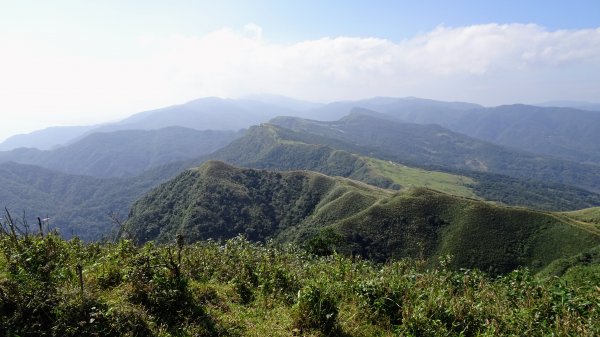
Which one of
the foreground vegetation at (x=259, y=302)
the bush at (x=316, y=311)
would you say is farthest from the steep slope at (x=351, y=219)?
the bush at (x=316, y=311)

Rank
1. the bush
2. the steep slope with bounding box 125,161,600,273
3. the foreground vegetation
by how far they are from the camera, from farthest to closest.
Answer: the steep slope with bounding box 125,161,600,273 < the bush < the foreground vegetation

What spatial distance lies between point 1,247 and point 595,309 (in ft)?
41.2

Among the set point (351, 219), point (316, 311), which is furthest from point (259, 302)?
point (351, 219)

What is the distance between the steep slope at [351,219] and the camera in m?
85.2

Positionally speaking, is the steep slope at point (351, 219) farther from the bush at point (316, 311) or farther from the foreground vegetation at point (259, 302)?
the bush at point (316, 311)

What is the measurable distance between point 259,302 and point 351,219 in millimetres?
98461

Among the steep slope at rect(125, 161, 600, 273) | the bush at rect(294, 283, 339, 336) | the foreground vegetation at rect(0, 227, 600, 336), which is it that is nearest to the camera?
the foreground vegetation at rect(0, 227, 600, 336)

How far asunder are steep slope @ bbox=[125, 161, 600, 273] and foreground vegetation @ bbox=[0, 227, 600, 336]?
52269mm

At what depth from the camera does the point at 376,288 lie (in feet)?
28.3

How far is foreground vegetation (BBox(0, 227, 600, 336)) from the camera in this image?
6473 mm

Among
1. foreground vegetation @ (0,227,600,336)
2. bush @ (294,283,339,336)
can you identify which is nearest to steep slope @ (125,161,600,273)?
foreground vegetation @ (0,227,600,336)

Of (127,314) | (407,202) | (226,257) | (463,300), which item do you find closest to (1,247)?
(127,314)

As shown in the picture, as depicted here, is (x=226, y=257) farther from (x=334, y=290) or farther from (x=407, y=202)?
(x=407, y=202)

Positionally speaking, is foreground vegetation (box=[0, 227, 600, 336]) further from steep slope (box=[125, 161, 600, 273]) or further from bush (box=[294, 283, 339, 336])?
steep slope (box=[125, 161, 600, 273])
